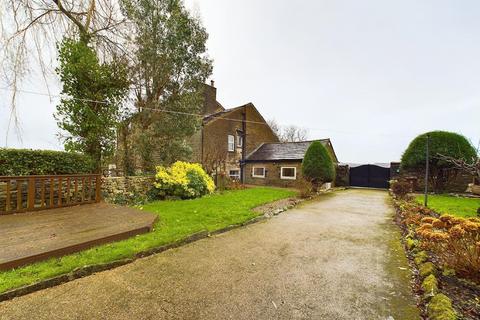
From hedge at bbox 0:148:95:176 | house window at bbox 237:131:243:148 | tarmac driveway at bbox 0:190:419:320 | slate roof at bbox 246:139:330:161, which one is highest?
house window at bbox 237:131:243:148

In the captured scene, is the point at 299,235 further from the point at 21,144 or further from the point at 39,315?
the point at 21,144

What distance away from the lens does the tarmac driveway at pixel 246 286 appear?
8.32 ft

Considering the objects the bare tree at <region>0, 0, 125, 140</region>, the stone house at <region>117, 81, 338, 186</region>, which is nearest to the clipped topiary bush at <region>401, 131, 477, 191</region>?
the stone house at <region>117, 81, 338, 186</region>

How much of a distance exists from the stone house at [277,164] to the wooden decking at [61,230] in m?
13.3

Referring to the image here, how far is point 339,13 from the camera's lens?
10.0 meters

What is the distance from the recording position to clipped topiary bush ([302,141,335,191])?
1436cm

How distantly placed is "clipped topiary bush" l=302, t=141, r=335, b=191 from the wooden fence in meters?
A: 11.6

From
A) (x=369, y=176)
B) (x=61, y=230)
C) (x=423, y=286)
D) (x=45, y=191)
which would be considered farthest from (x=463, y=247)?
(x=369, y=176)

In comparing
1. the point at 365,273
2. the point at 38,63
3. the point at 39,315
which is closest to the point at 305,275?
the point at 365,273

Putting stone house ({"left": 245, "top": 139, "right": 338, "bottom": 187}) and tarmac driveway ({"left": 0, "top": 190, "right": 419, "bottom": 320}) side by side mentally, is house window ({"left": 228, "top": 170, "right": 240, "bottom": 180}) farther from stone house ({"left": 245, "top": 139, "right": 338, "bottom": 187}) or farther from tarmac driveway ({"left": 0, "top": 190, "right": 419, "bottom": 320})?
tarmac driveway ({"left": 0, "top": 190, "right": 419, "bottom": 320})

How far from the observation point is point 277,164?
1864cm

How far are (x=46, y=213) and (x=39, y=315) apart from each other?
14.8 feet

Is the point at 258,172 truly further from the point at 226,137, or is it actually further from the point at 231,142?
the point at 226,137

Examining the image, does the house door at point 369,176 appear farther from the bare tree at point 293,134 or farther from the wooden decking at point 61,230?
the bare tree at point 293,134
